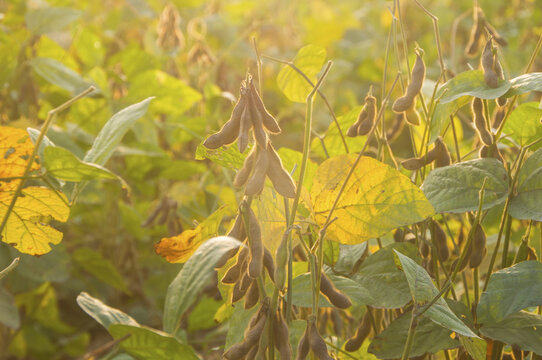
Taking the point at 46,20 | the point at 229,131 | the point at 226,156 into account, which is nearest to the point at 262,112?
the point at 229,131

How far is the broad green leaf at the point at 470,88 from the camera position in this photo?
812 mm

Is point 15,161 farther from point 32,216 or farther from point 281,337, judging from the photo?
point 281,337

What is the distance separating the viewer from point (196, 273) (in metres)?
0.56

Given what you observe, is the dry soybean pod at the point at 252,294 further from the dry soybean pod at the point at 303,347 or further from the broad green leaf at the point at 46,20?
the broad green leaf at the point at 46,20

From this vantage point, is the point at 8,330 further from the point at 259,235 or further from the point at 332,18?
the point at 332,18

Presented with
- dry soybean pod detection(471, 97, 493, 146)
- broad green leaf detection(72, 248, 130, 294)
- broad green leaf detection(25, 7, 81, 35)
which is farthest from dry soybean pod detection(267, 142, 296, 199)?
broad green leaf detection(72, 248, 130, 294)

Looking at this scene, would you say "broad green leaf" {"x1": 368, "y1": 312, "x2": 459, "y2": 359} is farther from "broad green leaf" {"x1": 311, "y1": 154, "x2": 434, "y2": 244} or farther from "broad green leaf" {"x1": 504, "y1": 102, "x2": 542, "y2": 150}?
"broad green leaf" {"x1": 504, "y1": 102, "x2": 542, "y2": 150}

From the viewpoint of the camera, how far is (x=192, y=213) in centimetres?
167

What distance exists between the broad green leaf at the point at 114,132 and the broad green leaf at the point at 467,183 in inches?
17.4

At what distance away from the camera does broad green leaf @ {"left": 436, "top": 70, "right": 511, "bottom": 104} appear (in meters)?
0.81

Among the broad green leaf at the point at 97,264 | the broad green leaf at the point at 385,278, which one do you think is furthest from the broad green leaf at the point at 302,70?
the broad green leaf at the point at 97,264

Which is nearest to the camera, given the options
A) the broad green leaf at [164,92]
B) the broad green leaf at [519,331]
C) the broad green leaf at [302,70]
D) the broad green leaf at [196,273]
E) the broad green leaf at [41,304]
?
the broad green leaf at [196,273]

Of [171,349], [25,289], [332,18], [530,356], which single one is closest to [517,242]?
[530,356]

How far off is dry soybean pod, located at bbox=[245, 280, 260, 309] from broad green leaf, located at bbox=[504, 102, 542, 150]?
0.48 meters
